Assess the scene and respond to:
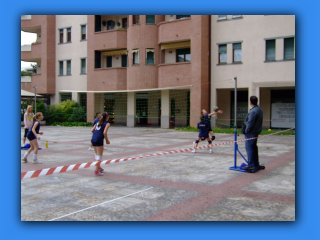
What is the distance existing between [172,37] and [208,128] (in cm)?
1484

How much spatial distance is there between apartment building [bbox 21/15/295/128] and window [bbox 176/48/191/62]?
3.2 inches

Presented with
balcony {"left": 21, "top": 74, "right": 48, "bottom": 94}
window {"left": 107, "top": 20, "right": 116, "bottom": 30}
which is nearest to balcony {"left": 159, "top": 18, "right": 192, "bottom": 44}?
window {"left": 107, "top": 20, "right": 116, "bottom": 30}

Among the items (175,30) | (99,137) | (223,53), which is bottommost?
(99,137)

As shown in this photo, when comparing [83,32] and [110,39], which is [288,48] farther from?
[83,32]

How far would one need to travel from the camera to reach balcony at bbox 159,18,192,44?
25466 mm

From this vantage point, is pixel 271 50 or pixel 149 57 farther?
pixel 149 57

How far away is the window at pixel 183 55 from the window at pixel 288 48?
303 inches

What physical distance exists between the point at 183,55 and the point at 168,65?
1.89 metres

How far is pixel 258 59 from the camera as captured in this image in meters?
23.2

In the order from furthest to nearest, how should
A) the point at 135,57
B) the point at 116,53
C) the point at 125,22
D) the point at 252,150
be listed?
the point at 116,53, the point at 125,22, the point at 135,57, the point at 252,150

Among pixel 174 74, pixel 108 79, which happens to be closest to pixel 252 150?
pixel 174 74

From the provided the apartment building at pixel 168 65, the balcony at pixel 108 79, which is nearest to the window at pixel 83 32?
the apartment building at pixel 168 65

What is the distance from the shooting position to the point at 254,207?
224 inches

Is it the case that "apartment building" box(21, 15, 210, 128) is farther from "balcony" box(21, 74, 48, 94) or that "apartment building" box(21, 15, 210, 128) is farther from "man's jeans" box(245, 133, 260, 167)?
"man's jeans" box(245, 133, 260, 167)
